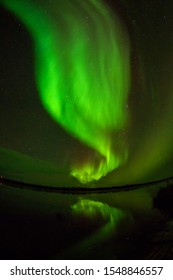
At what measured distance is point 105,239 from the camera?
6.81 ft

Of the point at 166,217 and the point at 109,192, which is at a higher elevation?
the point at 109,192

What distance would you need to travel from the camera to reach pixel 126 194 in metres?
3.31

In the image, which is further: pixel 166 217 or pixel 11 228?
pixel 166 217

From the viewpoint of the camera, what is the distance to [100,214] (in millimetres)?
2740

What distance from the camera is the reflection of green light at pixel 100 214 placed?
220 centimetres

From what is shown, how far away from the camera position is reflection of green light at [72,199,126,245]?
220 cm

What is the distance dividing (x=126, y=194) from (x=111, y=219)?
0.76 m

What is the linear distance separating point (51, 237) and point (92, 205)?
0.91 m

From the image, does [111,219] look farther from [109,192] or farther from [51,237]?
[109,192]

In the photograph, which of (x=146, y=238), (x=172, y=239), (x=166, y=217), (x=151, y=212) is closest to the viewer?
(x=172, y=239)

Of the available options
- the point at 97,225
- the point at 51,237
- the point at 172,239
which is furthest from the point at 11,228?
the point at 172,239

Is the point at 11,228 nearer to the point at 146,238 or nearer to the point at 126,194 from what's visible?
the point at 146,238
